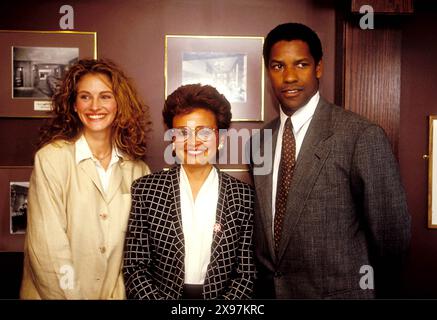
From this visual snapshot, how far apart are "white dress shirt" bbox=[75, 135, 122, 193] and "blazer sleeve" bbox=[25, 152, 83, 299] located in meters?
0.11

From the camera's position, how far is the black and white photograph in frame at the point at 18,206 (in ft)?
6.72

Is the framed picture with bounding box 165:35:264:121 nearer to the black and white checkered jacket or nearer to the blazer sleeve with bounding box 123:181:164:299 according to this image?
the black and white checkered jacket

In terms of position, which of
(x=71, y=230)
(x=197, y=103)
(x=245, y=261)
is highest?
(x=197, y=103)

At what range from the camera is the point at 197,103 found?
157 centimetres

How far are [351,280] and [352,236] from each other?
165mm

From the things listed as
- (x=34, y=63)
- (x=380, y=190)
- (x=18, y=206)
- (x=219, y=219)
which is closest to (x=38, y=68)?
(x=34, y=63)

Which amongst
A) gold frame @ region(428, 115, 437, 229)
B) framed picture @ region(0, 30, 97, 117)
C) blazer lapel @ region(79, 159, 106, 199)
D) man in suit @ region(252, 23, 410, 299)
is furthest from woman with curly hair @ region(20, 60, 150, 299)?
gold frame @ region(428, 115, 437, 229)

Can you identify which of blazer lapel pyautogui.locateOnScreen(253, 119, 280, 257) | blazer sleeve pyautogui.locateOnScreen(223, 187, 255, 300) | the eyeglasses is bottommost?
blazer sleeve pyautogui.locateOnScreen(223, 187, 255, 300)

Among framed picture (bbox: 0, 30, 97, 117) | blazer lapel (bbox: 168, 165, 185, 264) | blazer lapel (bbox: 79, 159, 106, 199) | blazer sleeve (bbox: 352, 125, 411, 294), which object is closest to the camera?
blazer sleeve (bbox: 352, 125, 411, 294)

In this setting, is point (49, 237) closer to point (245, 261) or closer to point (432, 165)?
point (245, 261)

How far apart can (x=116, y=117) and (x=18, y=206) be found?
0.82 metres

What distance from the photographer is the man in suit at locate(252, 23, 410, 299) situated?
1.42 metres
